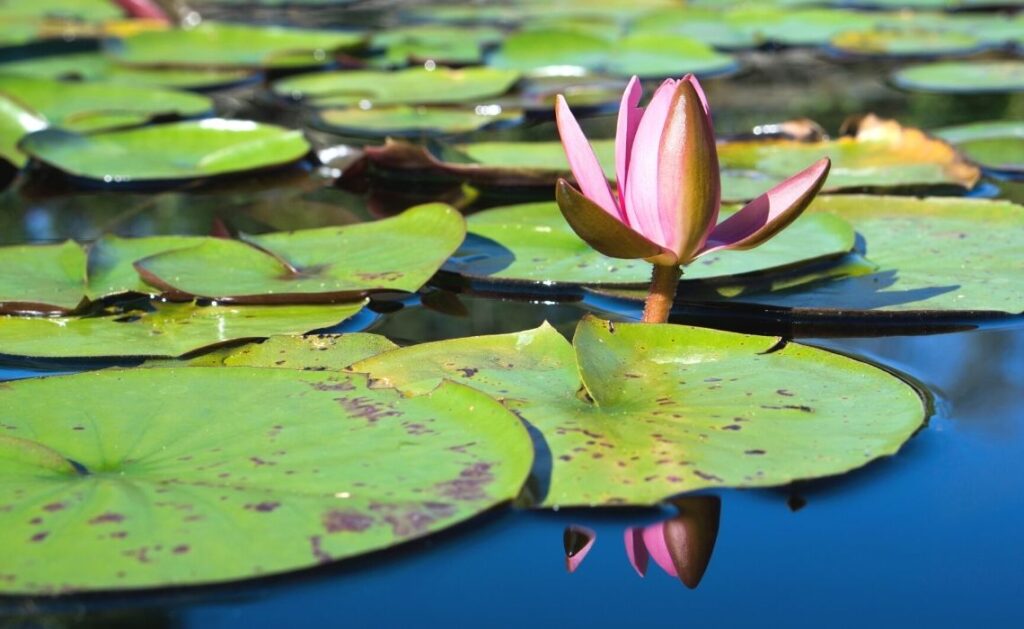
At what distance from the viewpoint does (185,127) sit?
2811 millimetres

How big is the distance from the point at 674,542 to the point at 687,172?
16.9 inches

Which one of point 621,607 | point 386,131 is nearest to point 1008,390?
point 621,607

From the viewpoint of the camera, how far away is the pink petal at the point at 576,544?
40.3 inches

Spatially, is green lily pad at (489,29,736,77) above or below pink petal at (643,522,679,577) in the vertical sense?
above

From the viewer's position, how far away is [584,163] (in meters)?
1.32

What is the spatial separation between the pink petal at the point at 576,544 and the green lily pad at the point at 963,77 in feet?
9.64

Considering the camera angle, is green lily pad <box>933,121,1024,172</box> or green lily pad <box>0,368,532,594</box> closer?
green lily pad <box>0,368,532,594</box>

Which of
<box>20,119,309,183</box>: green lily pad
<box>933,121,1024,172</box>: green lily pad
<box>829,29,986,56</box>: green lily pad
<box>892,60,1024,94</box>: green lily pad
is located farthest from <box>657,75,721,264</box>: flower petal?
<box>829,29,986,56</box>: green lily pad

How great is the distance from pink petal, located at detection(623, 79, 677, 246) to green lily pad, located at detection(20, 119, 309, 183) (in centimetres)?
143

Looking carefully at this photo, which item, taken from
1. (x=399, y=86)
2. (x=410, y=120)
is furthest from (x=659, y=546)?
(x=399, y=86)

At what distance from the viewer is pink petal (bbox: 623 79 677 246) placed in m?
1.27

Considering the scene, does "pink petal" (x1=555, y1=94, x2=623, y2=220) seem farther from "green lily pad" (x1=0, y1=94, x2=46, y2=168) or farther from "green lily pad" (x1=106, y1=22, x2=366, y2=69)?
"green lily pad" (x1=106, y1=22, x2=366, y2=69)

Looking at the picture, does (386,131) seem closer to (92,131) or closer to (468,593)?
(92,131)

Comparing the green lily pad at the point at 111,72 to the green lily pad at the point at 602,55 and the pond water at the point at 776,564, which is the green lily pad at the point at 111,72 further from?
the pond water at the point at 776,564
